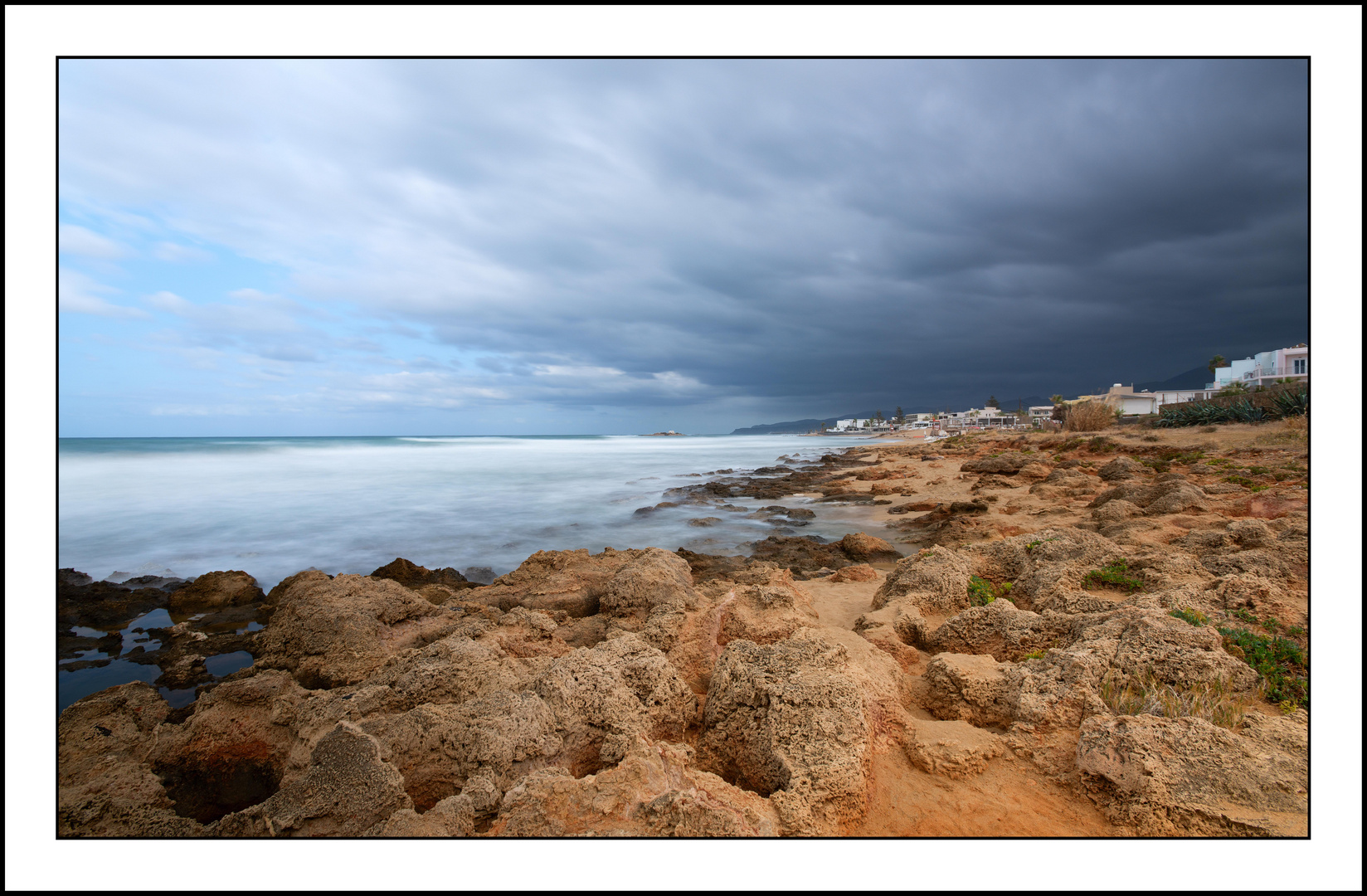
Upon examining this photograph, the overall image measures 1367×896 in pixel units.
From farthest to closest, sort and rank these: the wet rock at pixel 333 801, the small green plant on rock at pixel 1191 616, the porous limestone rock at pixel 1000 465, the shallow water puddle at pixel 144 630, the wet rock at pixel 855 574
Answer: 1. the porous limestone rock at pixel 1000 465
2. the wet rock at pixel 855 574
3. the shallow water puddle at pixel 144 630
4. the small green plant on rock at pixel 1191 616
5. the wet rock at pixel 333 801

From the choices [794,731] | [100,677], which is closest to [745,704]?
[794,731]

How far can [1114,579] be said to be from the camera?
432cm

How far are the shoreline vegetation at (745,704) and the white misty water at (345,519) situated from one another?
161 centimetres

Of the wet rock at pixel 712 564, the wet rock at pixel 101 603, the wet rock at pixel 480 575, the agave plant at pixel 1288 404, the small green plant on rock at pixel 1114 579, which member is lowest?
the wet rock at pixel 480 575

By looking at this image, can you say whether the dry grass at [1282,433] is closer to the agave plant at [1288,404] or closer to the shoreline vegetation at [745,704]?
the agave plant at [1288,404]

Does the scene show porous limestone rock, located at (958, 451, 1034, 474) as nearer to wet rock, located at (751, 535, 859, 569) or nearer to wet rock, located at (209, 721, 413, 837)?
wet rock, located at (751, 535, 859, 569)

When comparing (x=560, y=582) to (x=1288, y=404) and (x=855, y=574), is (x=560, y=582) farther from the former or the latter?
(x=1288, y=404)

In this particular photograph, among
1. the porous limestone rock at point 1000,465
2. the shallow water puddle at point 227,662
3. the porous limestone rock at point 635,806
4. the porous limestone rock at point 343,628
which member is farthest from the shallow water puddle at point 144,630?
the porous limestone rock at point 1000,465

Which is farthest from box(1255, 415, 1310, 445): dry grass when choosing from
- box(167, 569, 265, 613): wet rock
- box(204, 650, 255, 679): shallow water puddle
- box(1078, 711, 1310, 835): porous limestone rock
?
box(167, 569, 265, 613): wet rock

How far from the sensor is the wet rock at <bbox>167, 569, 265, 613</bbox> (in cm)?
602

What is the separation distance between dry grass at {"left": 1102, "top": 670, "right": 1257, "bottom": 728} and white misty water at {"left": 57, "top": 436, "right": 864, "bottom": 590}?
5.68 m

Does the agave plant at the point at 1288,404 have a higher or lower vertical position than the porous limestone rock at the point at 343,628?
higher

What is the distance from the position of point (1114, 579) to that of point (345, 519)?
13372mm

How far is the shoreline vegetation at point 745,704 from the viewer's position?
2070mm
